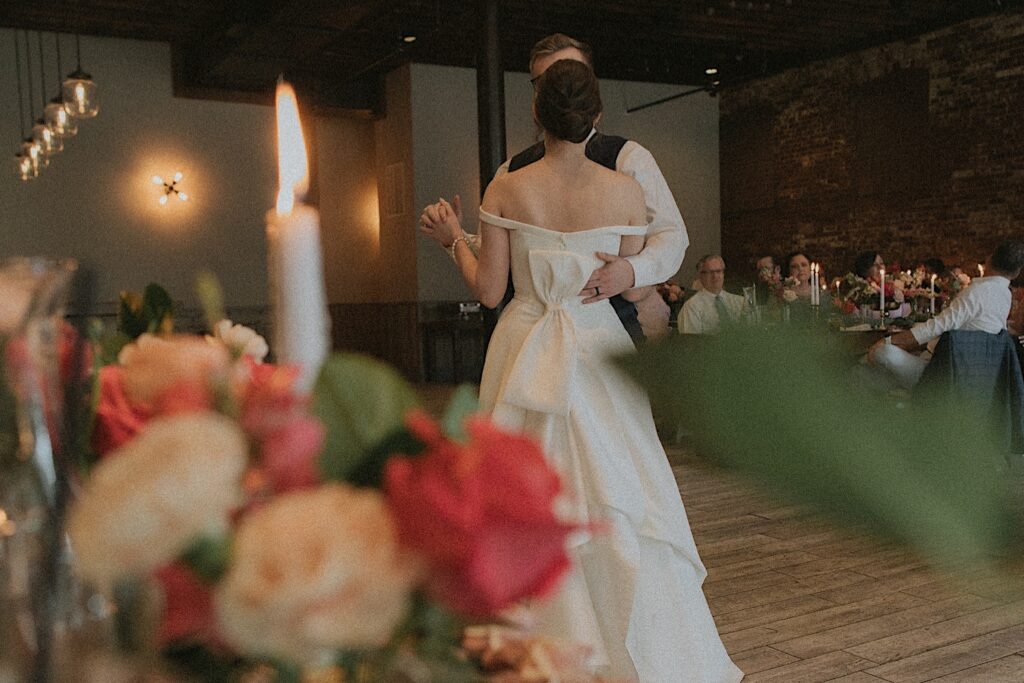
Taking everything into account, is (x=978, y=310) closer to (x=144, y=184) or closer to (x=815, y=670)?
(x=815, y=670)

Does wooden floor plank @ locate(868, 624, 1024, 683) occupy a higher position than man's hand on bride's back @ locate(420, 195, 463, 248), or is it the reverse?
man's hand on bride's back @ locate(420, 195, 463, 248)

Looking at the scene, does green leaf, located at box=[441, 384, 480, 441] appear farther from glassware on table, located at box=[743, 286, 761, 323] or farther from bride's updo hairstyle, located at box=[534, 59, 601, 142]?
bride's updo hairstyle, located at box=[534, 59, 601, 142]

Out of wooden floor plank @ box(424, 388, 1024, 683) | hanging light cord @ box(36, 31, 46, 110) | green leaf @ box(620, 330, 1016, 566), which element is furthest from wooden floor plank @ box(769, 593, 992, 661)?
hanging light cord @ box(36, 31, 46, 110)

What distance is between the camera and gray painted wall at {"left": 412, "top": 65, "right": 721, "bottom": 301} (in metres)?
11.2

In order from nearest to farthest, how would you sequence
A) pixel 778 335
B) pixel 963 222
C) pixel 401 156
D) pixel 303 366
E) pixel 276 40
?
1. pixel 778 335
2. pixel 303 366
3. pixel 276 40
4. pixel 963 222
5. pixel 401 156

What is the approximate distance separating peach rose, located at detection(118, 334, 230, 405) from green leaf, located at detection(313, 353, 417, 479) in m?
0.07

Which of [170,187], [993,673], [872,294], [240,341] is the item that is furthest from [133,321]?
[170,187]

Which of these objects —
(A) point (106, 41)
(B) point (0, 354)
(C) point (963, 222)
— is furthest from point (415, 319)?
(B) point (0, 354)

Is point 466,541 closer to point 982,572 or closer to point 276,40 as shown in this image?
point 982,572

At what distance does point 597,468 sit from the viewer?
2.22 m

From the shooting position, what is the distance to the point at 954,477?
19 centimetres

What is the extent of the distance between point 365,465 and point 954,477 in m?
0.24

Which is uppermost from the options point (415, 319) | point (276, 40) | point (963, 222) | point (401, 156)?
point (276, 40)

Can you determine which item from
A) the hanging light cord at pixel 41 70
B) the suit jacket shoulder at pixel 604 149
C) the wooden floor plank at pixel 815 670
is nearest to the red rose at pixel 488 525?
the suit jacket shoulder at pixel 604 149
